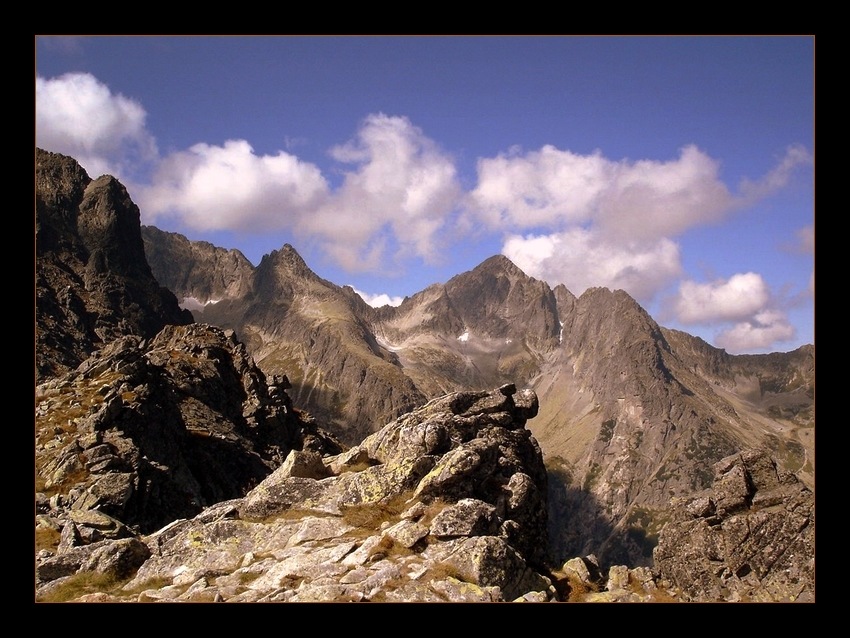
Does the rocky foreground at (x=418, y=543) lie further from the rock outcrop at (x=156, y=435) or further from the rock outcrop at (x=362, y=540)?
the rock outcrop at (x=156, y=435)

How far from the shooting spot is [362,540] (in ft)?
75.8

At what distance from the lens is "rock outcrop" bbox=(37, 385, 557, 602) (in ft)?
64.7

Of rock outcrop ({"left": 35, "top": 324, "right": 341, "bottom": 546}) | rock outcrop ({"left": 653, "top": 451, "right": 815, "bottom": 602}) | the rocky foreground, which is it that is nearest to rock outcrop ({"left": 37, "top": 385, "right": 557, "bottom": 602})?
the rocky foreground

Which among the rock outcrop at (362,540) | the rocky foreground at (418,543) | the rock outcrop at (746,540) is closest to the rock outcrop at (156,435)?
the rocky foreground at (418,543)

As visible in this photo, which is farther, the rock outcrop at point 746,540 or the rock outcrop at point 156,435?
the rock outcrop at point 156,435

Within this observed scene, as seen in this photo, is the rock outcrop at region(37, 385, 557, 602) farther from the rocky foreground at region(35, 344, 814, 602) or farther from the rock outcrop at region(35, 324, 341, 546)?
the rock outcrop at region(35, 324, 341, 546)

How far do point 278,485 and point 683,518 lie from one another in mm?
21867

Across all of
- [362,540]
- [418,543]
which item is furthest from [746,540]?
[362,540]

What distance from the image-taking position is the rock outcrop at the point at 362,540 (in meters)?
19.7

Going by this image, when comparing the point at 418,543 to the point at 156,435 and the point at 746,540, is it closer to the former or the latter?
the point at 746,540
